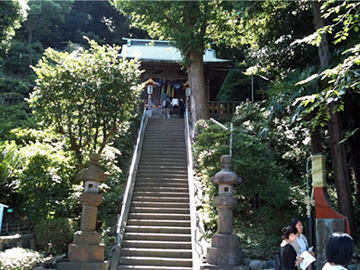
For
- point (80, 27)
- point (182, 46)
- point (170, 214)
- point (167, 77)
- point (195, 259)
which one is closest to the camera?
point (195, 259)

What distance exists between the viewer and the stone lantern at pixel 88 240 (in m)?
8.34

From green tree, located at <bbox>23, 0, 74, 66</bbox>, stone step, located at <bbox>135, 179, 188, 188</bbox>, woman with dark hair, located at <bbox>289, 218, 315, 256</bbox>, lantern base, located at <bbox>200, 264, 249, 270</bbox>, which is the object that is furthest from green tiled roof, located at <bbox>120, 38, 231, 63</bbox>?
woman with dark hair, located at <bbox>289, 218, 315, 256</bbox>

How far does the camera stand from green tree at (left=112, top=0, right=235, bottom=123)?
637 inches

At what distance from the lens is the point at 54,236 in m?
9.46

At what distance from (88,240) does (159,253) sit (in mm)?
1896

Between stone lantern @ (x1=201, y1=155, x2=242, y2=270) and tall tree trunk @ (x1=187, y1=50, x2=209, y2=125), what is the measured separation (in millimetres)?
8303

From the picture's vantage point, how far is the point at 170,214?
10859 millimetres

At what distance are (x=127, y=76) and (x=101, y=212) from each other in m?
4.42

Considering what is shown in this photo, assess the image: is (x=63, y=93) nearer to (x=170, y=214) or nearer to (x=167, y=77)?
(x=170, y=214)

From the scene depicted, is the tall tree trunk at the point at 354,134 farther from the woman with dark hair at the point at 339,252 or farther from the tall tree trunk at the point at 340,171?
the woman with dark hair at the point at 339,252

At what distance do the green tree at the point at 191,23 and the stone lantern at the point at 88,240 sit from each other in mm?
8735

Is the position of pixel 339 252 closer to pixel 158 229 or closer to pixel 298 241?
pixel 298 241

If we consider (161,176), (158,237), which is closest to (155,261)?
(158,237)

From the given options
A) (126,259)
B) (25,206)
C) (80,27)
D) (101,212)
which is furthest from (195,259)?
(80,27)
